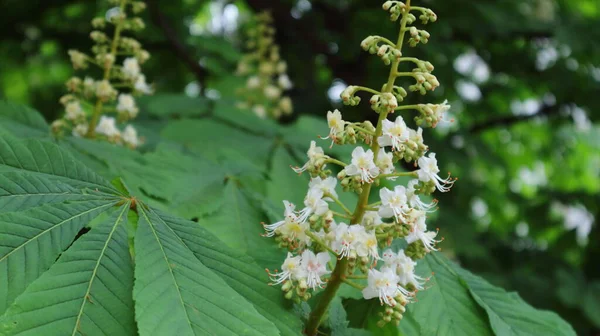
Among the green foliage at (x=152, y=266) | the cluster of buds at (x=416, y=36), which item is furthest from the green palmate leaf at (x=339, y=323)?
the cluster of buds at (x=416, y=36)

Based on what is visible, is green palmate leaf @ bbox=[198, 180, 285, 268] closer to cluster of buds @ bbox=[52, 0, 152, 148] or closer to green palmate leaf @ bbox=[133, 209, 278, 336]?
green palmate leaf @ bbox=[133, 209, 278, 336]

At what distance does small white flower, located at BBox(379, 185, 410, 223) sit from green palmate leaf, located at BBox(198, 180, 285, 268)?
0.41 metres

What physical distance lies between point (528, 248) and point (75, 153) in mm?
4991

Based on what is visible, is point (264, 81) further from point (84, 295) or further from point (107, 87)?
point (84, 295)

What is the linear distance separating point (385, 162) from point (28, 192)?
2.84ft

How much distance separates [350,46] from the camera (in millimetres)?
5184

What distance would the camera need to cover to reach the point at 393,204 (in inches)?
58.7

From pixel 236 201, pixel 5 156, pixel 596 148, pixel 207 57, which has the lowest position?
pixel 5 156

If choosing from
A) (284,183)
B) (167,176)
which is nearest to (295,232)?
(167,176)

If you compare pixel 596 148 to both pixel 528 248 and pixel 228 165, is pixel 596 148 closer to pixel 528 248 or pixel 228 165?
pixel 528 248

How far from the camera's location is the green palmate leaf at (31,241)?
1.27m

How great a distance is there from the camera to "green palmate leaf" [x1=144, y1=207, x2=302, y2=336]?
1425 millimetres

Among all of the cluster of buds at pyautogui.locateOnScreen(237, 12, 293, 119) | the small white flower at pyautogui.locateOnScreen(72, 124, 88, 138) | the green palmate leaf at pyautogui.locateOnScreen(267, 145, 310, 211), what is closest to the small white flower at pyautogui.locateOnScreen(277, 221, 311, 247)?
the green palmate leaf at pyautogui.locateOnScreen(267, 145, 310, 211)

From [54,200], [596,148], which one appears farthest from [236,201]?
[596,148]
